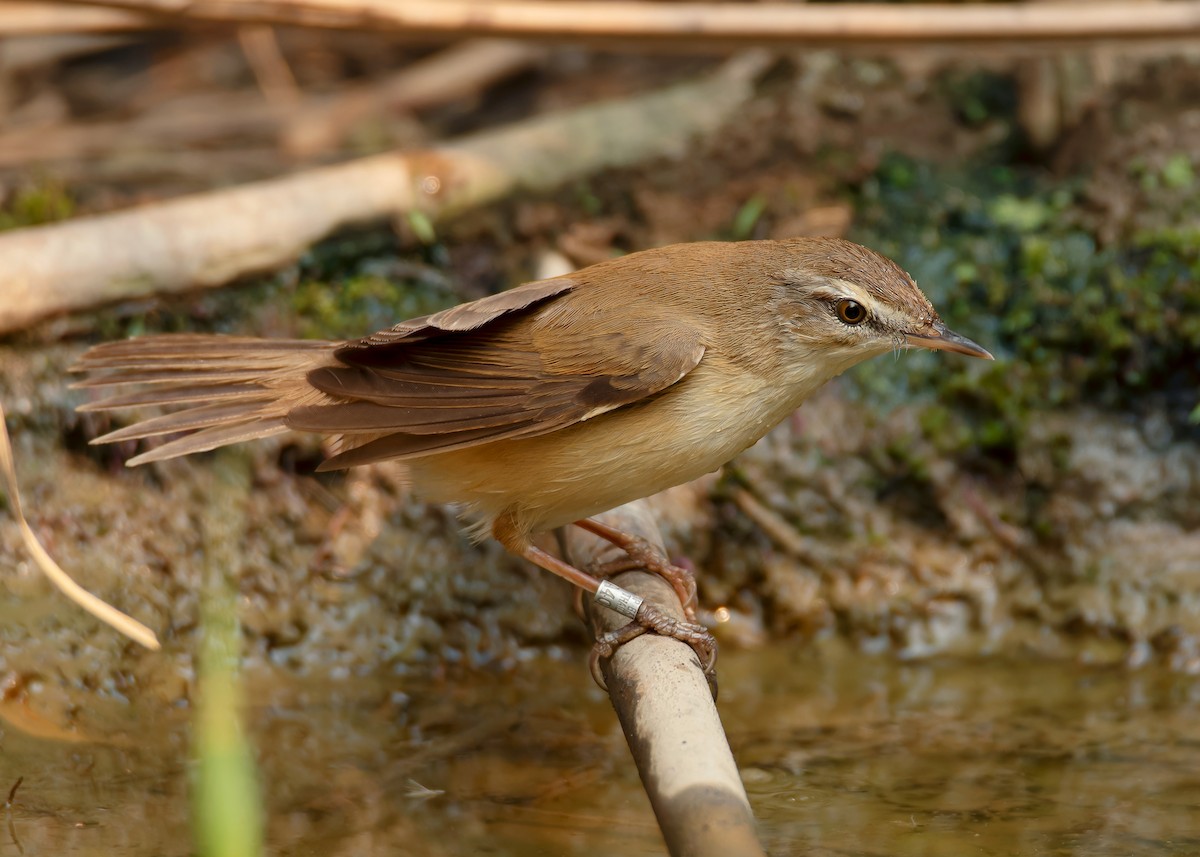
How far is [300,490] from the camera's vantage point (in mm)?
4699

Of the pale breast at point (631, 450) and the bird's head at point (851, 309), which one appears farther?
the bird's head at point (851, 309)

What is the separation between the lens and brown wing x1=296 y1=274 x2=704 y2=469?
345 cm

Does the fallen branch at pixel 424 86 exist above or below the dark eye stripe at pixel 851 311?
below

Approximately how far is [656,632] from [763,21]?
2906 mm

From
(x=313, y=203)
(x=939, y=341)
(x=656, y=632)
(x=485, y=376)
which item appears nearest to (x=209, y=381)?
(x=485, y=376)

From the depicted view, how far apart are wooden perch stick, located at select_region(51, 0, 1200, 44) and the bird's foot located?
2700 mm

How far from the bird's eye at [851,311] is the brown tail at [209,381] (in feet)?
4.95

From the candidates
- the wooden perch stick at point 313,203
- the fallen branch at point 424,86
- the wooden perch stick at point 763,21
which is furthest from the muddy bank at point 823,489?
the fallen branch at point 424,86

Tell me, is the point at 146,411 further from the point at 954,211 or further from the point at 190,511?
the point at 954,211

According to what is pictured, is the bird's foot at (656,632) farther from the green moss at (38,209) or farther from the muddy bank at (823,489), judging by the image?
the green moss at (38,209)

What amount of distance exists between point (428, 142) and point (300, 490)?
2653 mm

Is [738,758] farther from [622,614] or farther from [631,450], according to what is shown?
[631,450]

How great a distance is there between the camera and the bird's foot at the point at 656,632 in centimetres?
→ 339

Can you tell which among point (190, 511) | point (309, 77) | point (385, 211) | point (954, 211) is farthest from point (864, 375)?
point (309, 77)
